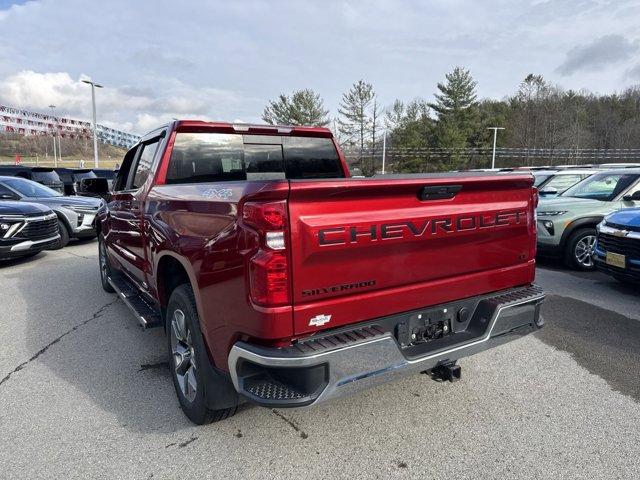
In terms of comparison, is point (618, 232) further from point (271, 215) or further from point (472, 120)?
point (472, 120)

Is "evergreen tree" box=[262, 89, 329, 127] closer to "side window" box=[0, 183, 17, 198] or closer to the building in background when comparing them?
the building in background

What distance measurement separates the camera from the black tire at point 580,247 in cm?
736

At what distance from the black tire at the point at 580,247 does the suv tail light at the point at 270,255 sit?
22.1 ft

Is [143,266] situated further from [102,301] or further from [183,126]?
[102,301]

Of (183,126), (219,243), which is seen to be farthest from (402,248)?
(183,126)

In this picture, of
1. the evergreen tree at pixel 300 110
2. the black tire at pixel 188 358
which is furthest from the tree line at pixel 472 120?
the black tire at pixel 188 358

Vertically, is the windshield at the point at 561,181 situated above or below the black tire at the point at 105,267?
above

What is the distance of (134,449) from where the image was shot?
271cm

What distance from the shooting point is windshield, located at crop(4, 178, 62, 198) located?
10539 mm

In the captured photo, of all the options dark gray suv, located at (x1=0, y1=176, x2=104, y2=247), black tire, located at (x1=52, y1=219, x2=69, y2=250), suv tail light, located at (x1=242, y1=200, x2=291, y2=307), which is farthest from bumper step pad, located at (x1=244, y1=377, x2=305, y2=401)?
black tire, located at (x1=52, y1=219, x2=69, y2=250)

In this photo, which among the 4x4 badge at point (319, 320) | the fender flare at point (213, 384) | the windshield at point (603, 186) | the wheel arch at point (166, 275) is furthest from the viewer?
the windshield at point (603, 186)

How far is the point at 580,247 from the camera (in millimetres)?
7398

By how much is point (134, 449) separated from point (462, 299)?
2194mm

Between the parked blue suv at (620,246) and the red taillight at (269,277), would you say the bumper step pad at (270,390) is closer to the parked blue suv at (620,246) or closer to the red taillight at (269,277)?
the red taillight at (269,277)
